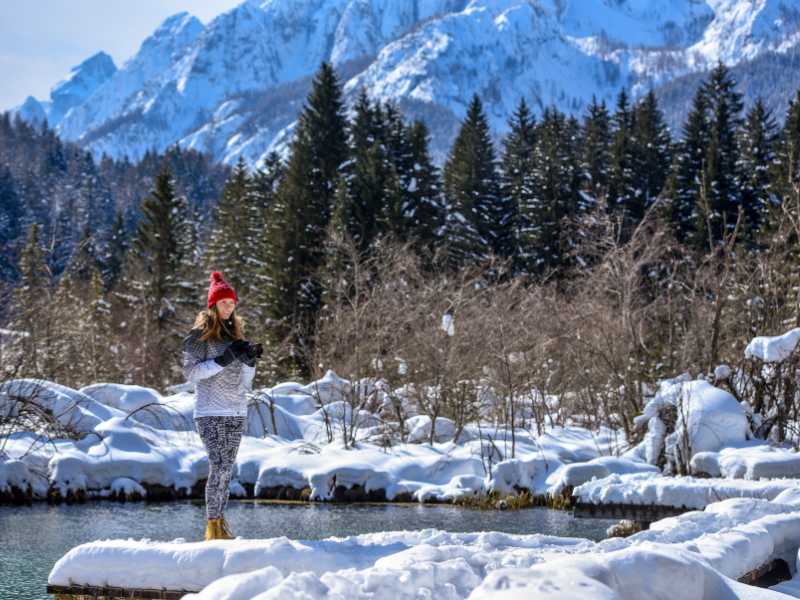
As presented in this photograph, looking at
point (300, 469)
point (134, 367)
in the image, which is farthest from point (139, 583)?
point (134, 367)

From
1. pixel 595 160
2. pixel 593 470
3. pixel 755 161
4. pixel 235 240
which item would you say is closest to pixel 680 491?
pixel 593 470

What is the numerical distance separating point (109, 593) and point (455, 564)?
2245 millimetres

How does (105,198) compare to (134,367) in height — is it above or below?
above

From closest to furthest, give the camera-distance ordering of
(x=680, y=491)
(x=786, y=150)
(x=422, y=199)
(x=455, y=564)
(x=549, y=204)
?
1. (x=455, y=564)
2. (x=680, y=491)
3. (x=786, y=150)
4. (x=422, y=199)
5. (x=549, y=204)

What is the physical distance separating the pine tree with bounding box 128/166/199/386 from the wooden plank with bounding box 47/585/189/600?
25442 mm

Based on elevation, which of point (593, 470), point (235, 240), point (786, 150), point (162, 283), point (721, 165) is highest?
point (721, 165)

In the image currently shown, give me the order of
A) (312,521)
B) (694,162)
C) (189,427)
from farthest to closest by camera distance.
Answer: (694,162) → (189,427) → (312,521)

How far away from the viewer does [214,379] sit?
7301 mm

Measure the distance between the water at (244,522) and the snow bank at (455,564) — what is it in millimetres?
4383

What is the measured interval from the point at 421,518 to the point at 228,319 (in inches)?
289

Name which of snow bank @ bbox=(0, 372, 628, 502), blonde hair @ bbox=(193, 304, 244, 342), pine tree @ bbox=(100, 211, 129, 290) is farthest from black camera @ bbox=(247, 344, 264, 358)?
pine tree @ bbox=(100, 211, 129, 290)

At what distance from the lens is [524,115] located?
49812 mm

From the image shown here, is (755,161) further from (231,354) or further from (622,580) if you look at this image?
(622,580)

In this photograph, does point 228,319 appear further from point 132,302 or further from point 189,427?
point 132,302
